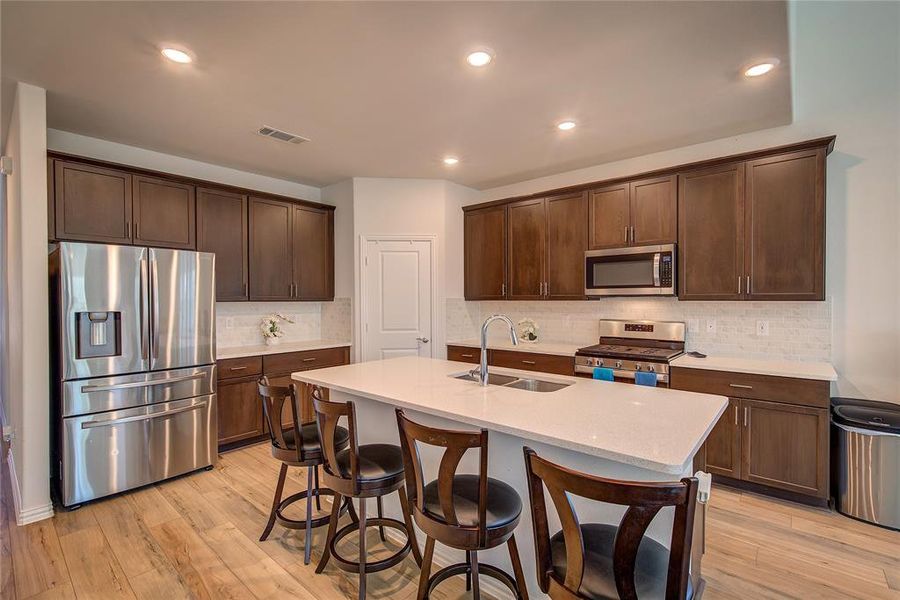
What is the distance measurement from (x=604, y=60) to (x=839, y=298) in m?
2.56

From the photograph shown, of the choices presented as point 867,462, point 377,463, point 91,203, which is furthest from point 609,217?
point 91,203

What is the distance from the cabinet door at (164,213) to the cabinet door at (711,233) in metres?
4.30

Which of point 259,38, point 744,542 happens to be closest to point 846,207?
point 744,542

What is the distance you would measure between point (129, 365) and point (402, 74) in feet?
9.15

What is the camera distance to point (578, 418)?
1757 millimetres

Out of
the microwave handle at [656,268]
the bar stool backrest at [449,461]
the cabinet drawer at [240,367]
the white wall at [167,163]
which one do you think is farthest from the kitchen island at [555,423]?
the white wall at [167,163]

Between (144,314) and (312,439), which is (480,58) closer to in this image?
(312,439)

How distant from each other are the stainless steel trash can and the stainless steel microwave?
4.68ft

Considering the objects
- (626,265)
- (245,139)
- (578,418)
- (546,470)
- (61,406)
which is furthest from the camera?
(626,265)

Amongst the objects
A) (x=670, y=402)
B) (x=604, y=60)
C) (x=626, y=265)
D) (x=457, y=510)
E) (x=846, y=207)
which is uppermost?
(x=604, y=60)

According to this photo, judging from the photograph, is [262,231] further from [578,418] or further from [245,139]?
[578,418]

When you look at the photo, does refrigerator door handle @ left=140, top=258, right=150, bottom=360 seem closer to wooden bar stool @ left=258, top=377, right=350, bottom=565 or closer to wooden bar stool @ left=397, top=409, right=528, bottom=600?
wooden bar stool @ left=258, top=377, right=350, bottom=565

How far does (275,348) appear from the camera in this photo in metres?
4.32

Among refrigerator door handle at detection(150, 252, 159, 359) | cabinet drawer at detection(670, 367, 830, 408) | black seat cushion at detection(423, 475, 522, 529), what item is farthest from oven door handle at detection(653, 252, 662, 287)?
refrigerator door handle at detection(150, 252, 159, 359)
